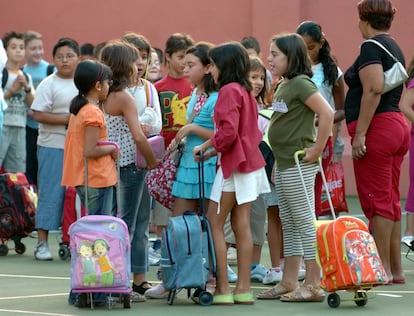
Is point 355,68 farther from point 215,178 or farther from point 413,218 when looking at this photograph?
point 413,218

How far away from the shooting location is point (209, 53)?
914cm

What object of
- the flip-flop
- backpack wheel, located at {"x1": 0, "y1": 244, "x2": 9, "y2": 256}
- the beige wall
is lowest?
backpack wheel, located at {"x1": 0, "y1": 244, "x2": 9, "y2": 256}

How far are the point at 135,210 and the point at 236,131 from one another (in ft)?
3.19

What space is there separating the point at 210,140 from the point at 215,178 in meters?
0.35

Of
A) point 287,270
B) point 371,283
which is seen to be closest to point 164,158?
point 287,270

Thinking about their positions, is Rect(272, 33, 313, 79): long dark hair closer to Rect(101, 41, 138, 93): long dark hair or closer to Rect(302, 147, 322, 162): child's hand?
Rect(302, 147, 322, 162): child's hand

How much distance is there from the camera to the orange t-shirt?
29.5 feet

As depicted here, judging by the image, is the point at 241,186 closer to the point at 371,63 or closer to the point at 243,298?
the point at 243,298

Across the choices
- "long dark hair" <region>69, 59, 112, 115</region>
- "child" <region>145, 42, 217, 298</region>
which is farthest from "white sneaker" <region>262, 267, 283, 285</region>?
"long dark hair" <region>69, 59, 112, 115</region>

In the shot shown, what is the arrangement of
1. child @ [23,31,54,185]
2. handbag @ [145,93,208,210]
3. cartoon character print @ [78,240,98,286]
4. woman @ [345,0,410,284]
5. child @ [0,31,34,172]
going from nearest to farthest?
1. cartoon character print @ [78,240,98,286]
2. handbag @ [145,93,208,210]
3. woman @ [345,0,410,284]
4. child @ [0,31,34,172]
5. child @ [23,31,54,185]

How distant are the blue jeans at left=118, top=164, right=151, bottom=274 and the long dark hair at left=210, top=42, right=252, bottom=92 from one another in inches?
35.4

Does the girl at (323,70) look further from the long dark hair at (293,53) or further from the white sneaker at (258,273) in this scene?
the long dark hair at (293,53)

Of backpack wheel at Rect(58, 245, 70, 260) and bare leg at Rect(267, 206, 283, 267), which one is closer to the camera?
bare leg at Rect(267, 206, 283, 267)

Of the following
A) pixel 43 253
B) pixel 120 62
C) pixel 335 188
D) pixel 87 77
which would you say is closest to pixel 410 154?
pixel 335 188
